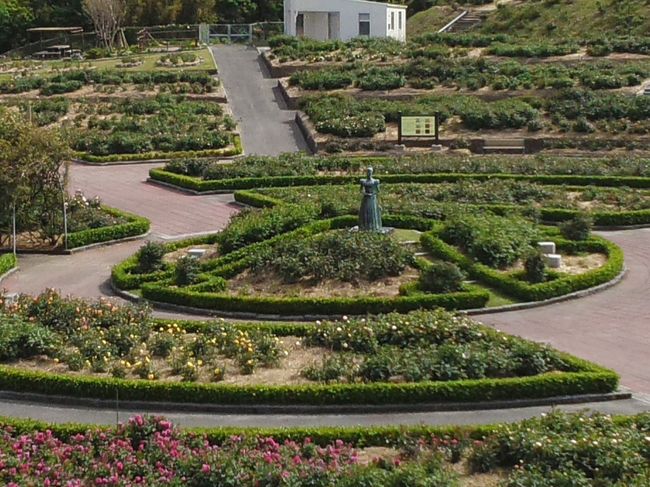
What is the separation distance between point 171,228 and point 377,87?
21479 millimetres

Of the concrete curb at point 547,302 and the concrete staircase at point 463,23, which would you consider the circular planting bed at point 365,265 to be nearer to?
the concrete curb at point 547,302

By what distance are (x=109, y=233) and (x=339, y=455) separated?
1631 centimetres

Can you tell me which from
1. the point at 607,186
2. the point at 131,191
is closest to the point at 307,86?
the point at 131,191

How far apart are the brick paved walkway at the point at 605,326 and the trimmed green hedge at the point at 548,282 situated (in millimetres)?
305

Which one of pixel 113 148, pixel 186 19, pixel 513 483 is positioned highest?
pixel 186 19

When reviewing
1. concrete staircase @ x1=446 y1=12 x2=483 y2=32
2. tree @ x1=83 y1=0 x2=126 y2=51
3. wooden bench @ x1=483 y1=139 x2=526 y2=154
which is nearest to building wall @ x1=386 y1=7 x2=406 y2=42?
concrete staircase @ x1=446 y1=12 x2=483 y2=32

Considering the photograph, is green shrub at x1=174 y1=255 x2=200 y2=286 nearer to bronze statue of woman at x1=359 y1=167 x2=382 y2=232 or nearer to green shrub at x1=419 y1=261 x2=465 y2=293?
bronze statue of woman at x1=359 y1=167 x2=382 y2=232

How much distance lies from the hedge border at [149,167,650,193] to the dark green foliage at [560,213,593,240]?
731 cm

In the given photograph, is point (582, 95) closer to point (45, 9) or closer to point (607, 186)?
point (607, 186)

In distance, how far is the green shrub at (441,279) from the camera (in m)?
21.3

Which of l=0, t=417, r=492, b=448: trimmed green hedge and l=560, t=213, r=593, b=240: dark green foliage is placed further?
l=560, t=213, r=593, b=240: dark green foliage

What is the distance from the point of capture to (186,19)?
7575cm

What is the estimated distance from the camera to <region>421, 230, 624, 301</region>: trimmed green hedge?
21.5 meters

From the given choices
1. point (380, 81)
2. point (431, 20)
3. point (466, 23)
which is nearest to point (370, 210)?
point (380, 81)
